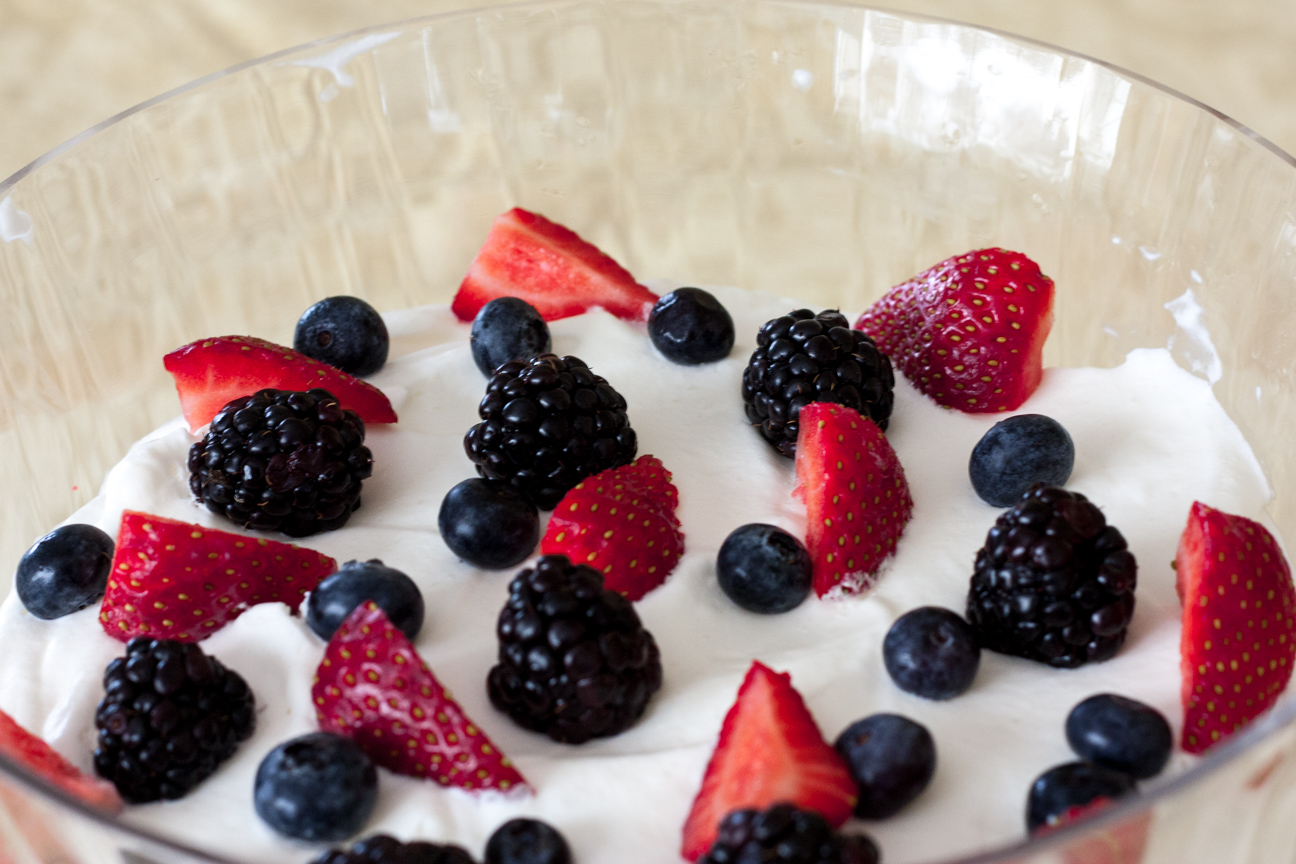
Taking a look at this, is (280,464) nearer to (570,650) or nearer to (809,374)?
(570,650)

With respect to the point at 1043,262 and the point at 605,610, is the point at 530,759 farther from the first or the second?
the point at 1043,262

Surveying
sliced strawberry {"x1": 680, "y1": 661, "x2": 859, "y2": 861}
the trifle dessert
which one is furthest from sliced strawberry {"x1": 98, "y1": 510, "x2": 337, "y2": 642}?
sliced strawberry {"x1": 680, "y1": 661, "x2": 859, "y2": 861}

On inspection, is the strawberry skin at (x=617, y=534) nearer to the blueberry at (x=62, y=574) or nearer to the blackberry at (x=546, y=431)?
the blackberry at (x=546, y=431)

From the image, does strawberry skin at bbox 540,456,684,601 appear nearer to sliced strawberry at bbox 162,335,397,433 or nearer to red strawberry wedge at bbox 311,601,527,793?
red strawberry wedge at bbox 311,601,527,793

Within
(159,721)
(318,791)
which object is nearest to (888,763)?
(318,791)

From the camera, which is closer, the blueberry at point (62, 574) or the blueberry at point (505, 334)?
the blueberry at point (62, 574)

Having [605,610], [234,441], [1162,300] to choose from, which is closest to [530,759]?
[605,610]

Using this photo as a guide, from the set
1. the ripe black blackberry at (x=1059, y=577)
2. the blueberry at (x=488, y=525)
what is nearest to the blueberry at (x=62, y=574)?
the blueberry at (x=488, y=525)
